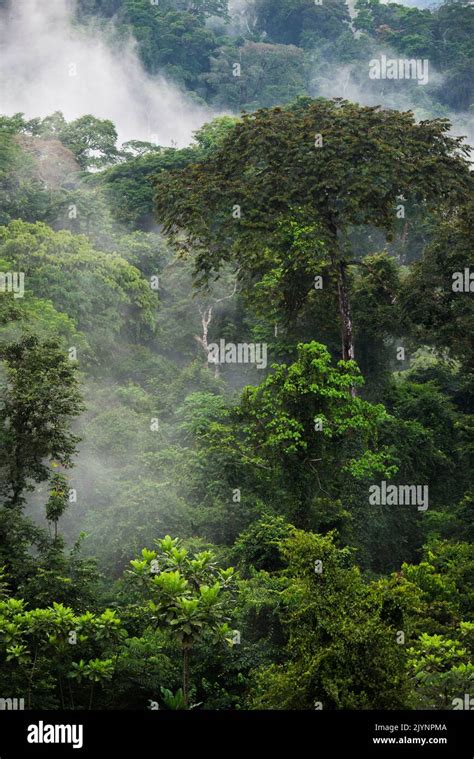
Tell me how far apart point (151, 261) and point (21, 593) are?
85.1ft

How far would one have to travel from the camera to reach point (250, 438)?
61.5 ft

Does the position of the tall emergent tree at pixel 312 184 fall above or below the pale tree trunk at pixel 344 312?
above

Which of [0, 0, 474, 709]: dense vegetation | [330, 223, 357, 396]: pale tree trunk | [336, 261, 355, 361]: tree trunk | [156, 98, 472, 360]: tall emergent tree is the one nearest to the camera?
[0, 0, 474, 709]: dense vegetation

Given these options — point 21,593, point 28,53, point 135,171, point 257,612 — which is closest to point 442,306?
point 257,612

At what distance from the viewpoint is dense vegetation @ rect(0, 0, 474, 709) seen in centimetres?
1122

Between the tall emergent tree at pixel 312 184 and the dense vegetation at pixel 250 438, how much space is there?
69 mm

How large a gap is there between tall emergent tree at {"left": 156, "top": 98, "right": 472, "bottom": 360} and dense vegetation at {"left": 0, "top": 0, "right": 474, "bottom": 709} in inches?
2.7

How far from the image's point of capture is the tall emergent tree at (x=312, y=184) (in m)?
20.5

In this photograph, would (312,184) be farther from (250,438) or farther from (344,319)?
(250,438)

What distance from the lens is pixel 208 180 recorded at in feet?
70.6

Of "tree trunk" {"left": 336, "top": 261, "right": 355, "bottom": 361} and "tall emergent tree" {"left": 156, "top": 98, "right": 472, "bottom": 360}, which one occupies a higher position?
"tall emergent tree" {"left": 156, "top": 98, "right": 472, "bottom": 360}

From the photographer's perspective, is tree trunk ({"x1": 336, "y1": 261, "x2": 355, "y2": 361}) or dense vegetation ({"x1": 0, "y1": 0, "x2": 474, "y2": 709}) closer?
dense vegetation ({"x1": 0, "y1": 0, "x2": 474, "y2": 709})

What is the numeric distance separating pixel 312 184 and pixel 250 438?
634 cm

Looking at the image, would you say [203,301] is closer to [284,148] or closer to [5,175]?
[5,175]
